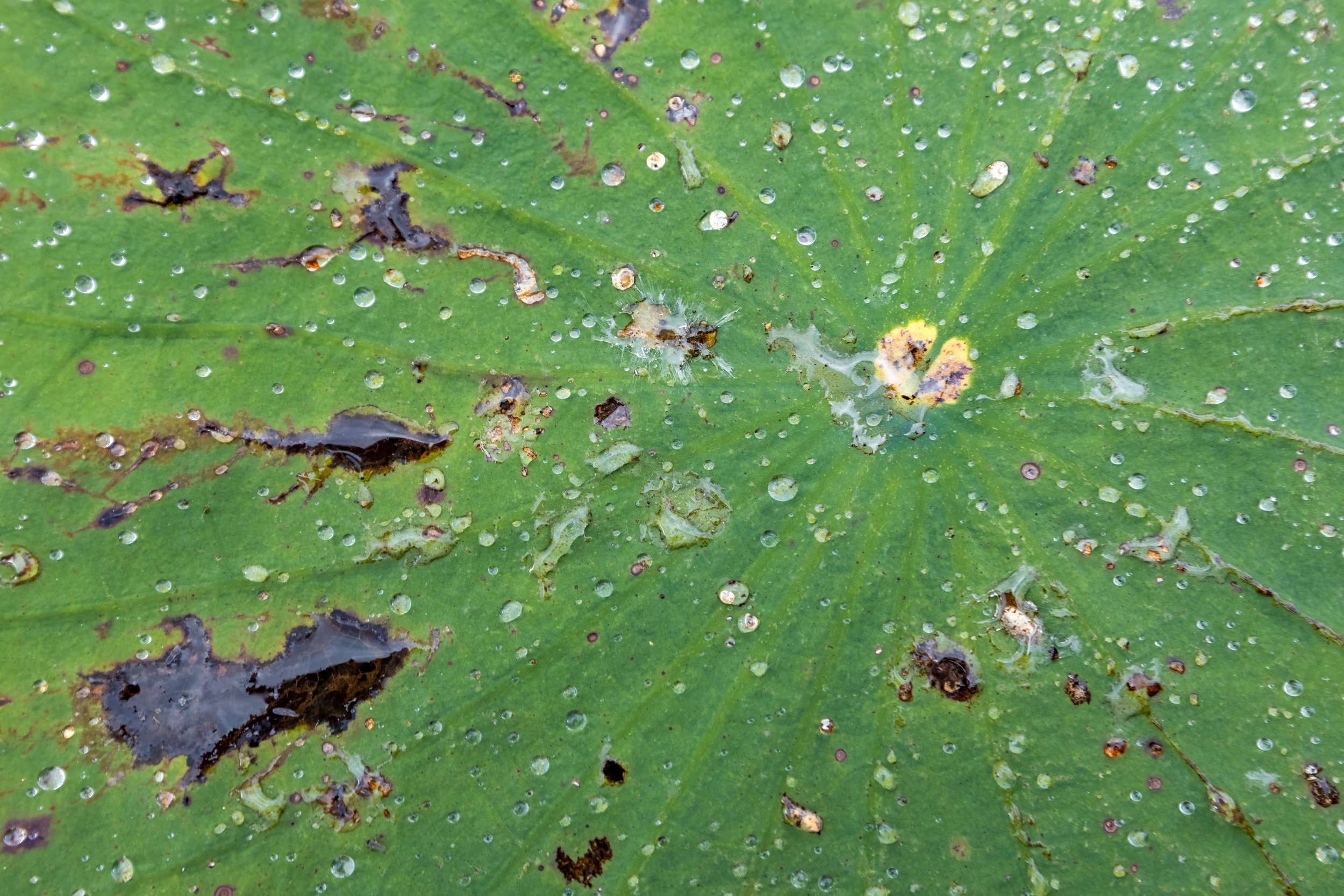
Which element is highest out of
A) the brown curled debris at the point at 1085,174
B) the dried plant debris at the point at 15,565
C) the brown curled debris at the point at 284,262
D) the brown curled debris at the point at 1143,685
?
the brown curled debris at the point at 1085,174

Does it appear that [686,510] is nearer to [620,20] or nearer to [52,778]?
[620,20]

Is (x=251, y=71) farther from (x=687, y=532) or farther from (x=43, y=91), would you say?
(x=687, y=532)

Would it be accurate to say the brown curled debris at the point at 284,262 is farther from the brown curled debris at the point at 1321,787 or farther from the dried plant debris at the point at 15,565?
the brown curled debris at the point at 1321,787

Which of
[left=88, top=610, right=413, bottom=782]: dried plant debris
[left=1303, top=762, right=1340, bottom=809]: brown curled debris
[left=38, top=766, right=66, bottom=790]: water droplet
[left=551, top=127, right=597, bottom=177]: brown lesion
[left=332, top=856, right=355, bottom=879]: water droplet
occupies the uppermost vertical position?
[left=551, top=127, right=597, bottom=177]: brown lesion

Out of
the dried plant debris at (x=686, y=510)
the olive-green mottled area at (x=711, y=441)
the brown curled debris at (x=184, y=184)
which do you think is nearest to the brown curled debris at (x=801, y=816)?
the olive-green mottled area at (x=711, y=441)

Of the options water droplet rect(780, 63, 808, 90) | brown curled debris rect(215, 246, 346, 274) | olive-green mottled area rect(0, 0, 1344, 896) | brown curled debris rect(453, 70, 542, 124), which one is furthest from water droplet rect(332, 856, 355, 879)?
water droplet rect(780, 63, 808, 90)

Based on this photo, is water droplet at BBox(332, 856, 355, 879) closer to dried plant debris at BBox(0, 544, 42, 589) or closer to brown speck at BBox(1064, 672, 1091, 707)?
dried plant debris at BBox(0, 544, 42, 589)
